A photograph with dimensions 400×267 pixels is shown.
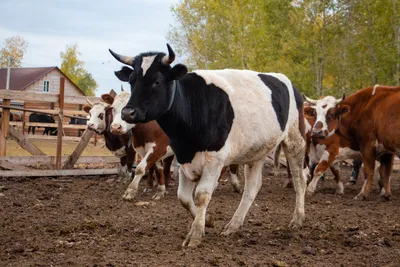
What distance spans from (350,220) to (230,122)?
2688 mm

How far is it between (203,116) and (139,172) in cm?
382

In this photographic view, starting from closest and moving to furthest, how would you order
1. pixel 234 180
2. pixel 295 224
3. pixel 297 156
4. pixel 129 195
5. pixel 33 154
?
pixel 295 224
pixel 297 156
pixel 129 195
pixel 234 180
pixel 33 154

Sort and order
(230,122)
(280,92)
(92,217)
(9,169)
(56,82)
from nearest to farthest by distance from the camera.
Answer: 1. (230,122)
2. (280,92)
3. (92,217)
4. (9,169)
5. (56,82)

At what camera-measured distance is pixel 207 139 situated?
5895mm

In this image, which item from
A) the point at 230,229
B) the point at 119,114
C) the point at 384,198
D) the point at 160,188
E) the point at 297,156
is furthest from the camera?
the point at 384,198

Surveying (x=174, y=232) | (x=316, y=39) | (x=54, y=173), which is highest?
(x=316, y=39)

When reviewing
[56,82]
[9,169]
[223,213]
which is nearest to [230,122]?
[223,213]

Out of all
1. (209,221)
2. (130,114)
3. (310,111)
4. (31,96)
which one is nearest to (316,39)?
(310,111)

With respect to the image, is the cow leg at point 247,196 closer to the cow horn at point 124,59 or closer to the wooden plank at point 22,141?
the cow horn at point 124,59

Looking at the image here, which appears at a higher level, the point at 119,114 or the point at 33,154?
the point at 119,114

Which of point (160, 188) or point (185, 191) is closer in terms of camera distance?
point (185, 191)

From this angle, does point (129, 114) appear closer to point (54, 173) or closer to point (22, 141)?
point (54, 173)

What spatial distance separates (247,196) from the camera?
6766mm

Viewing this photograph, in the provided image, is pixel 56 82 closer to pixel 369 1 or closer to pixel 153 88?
pixel 369 1
